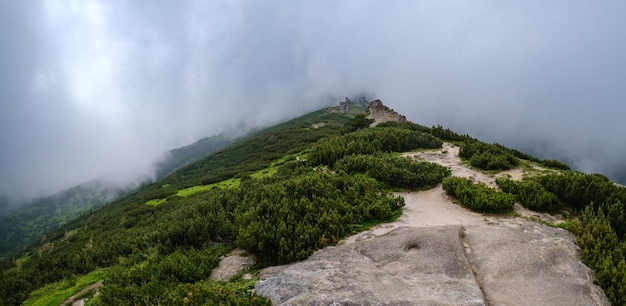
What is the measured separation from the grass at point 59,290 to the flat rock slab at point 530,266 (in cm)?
1370

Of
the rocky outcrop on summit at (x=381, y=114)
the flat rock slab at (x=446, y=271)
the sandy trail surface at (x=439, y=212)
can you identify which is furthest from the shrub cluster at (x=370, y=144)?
the rocky outcrop on summit at (x=381, y=114)

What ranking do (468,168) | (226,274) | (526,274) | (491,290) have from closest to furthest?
(491,290) < (526,274) < (226,274) < (468,168)

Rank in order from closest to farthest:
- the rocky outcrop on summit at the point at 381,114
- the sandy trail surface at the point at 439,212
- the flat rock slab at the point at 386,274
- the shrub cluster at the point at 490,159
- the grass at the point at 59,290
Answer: the flat rock slab at the point at 386,274 < the sandy trail surface at the point at 439,212 < the grass at the point at 59,290 < the shrub cluster at the point at 490,159 < the rocky outcrop on summit at the point at 381,114

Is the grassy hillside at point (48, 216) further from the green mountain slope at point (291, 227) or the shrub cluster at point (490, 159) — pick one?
the shrub cluster at point (490, 159)

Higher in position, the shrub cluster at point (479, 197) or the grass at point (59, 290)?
the shrub cluster at point (479, 197)

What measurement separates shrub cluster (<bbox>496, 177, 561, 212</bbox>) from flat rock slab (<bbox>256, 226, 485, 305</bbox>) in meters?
3.92

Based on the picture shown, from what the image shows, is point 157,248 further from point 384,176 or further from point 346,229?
point 384,176

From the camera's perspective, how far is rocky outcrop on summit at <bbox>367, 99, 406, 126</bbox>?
116ft

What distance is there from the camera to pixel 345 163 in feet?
58.3

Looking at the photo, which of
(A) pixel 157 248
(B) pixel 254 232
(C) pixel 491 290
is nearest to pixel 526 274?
(C) pixel 491 290

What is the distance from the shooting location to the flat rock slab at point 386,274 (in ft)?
21.8

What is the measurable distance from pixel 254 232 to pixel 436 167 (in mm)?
10246

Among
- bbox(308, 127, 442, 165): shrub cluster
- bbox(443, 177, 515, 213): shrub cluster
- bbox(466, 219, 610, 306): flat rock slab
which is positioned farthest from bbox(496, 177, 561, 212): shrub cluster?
bbox(308, 127, 442, 165): shrub cluster

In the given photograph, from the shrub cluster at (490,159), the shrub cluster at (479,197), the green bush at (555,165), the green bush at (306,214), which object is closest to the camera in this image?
the green bush at (306,214)
